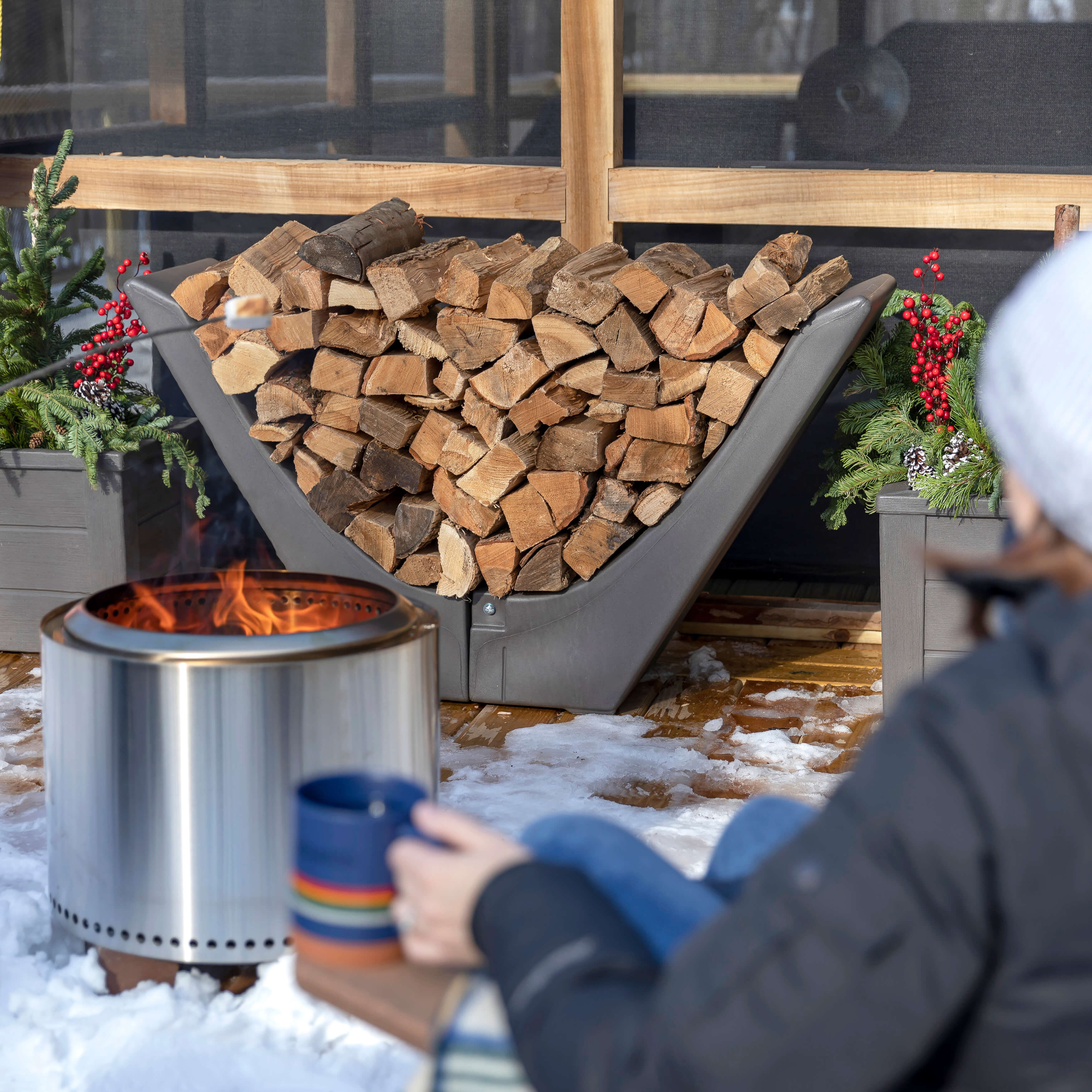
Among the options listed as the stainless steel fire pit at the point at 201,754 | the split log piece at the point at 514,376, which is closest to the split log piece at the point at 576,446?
the split log piece at the point at 514,376

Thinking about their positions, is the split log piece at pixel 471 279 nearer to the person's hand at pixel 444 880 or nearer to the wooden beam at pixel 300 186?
the wooden beam at pixel 300 186

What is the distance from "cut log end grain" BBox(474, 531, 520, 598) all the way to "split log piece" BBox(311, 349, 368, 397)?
16.6 inches

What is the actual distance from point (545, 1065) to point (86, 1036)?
1193mm

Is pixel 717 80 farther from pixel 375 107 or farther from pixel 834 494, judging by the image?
pixel 834 494

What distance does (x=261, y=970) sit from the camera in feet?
6.22

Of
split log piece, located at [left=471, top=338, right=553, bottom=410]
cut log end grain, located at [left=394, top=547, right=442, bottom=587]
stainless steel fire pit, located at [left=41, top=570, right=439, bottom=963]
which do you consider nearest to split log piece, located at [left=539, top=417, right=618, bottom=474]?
split log piece, located at [left=471, top=338, right=553, bottom=410]

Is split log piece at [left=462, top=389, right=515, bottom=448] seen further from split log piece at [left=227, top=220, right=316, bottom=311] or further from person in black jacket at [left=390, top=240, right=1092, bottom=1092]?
person in black jacket at [left=390, top=240, right=1092, bottom=1092]

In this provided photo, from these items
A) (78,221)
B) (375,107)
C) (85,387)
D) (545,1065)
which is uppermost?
(375,107)

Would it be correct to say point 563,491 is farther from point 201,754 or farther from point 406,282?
point 201,754

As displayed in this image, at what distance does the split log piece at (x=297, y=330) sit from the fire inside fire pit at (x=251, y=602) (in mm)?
938

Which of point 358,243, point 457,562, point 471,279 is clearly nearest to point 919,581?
point 457,562

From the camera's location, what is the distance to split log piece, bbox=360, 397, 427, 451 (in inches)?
113

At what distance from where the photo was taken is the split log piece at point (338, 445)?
2928 millimetres

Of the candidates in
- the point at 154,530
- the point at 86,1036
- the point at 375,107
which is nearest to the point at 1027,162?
the point at 375,107
